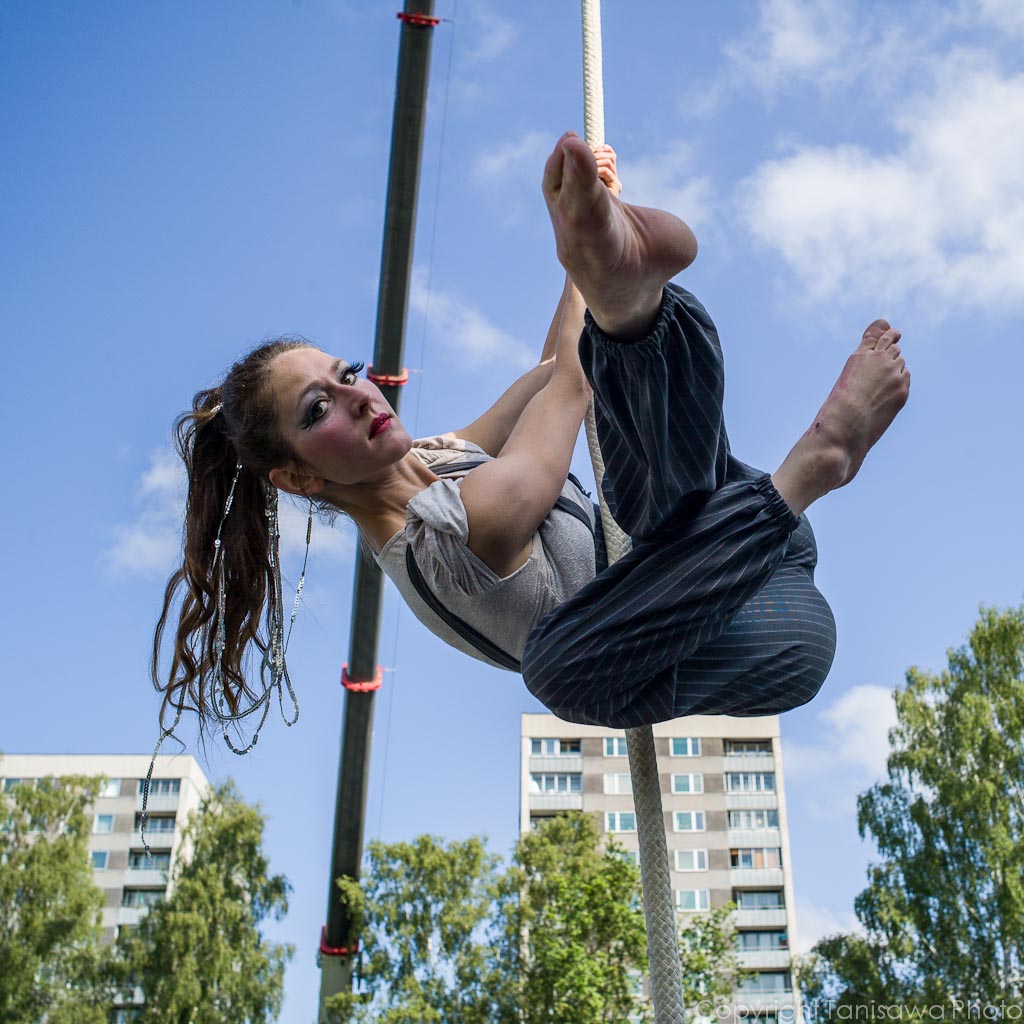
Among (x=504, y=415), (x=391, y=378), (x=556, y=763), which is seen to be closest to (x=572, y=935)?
(x=391, y=378)

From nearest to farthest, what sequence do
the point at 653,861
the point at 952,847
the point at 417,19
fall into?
the point at 653,861 → the point at 417,19 → the point at 952,847

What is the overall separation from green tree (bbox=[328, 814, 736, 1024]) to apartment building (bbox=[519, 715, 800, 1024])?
1231cm

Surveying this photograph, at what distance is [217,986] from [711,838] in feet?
49.0

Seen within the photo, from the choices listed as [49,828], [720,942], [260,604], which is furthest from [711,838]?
[260,604]

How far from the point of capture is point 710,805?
1097 inches

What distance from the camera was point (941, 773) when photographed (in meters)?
12.8

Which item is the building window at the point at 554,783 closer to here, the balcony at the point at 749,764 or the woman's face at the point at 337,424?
the balcony at the point at 749,764

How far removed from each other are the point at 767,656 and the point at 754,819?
2741 cm

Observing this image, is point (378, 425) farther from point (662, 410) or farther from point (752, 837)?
point (752, 837)

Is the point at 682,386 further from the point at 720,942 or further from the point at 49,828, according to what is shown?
the point at 49,828

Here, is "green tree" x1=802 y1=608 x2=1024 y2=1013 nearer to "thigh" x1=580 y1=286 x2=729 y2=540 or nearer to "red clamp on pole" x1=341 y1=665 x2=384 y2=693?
"red clamp on pole" x1=341 y1=665 x2=384 y2=693

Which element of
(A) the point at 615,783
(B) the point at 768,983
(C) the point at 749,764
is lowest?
(B) the point at 768,983

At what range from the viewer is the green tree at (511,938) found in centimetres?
1329

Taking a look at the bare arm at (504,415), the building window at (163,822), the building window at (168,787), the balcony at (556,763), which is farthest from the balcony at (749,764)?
the bare arm at (504,415)
